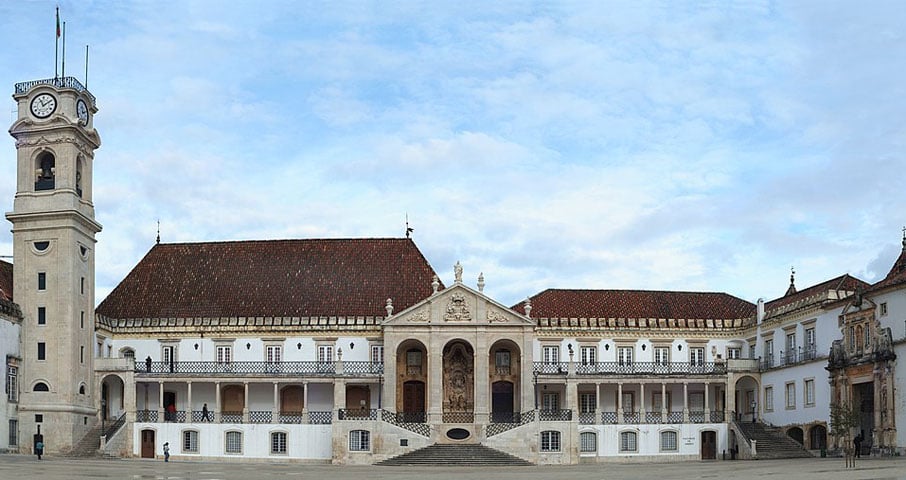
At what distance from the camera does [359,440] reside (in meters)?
57.7

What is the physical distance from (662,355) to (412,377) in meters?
13.0

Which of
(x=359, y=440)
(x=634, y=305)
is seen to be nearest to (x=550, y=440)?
(x=359, y=440)

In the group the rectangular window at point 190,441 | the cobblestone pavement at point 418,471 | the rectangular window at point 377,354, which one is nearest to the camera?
the cobblestone pavement at point 418,471

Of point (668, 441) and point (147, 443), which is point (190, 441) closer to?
point (147, 443)

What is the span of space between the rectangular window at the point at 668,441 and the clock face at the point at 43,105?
1277 inches

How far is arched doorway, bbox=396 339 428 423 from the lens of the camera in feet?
211

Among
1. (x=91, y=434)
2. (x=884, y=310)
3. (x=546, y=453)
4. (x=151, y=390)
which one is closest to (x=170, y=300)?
(x=151, y=390)

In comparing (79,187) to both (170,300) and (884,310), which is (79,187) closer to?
(170,300)

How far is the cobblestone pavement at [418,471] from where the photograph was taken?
41344 millimetres

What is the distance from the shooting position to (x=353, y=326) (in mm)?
65250

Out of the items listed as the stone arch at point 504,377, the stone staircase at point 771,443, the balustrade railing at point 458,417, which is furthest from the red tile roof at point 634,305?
the stone staircase at point 771,443

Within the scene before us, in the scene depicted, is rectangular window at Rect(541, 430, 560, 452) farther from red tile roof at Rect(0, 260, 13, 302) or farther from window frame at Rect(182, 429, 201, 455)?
red tile roof at Rect(0, 260, 13, 302)

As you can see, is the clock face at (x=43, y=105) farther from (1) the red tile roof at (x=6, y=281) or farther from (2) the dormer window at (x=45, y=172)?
(1) the red tile roof at (x=6, y=281)

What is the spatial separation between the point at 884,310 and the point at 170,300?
3510 cm
